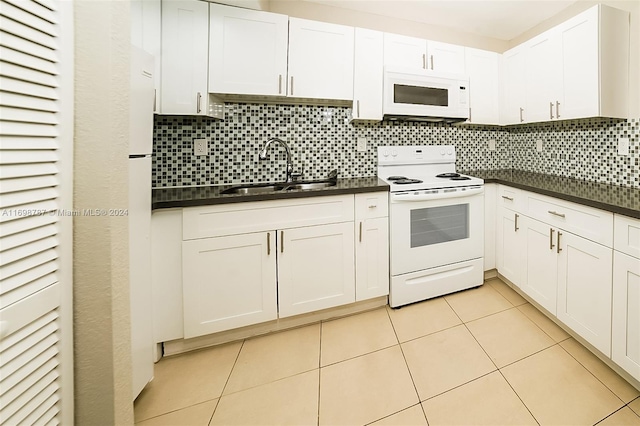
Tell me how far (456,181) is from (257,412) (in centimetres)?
202

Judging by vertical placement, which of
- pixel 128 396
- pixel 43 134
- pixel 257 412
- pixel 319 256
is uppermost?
pixel 43 134

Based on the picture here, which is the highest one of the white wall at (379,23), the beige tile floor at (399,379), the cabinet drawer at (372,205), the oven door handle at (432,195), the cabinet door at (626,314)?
the white wall at (379,23)

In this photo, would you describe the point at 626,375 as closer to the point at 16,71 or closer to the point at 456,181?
the point at 456,181

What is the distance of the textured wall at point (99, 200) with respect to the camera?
2.50ft

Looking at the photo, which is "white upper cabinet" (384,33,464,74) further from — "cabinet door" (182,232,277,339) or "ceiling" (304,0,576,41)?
"cabinet door" (182,232,277,339)

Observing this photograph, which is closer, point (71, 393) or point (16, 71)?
point (16, 71)

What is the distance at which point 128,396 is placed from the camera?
877 millimetres

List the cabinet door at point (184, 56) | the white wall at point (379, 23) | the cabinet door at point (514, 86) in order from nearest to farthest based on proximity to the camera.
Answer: the cabinet door at point (184, 56)
the white wall at point (379, 23)
the cabinet door at point (514, 86)

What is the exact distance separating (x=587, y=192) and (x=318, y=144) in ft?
5.98

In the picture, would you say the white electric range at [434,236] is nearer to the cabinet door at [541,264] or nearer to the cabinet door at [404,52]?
the cabinet door at [541,264]

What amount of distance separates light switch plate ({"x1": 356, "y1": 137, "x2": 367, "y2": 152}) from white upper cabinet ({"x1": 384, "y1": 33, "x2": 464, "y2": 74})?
601 mm

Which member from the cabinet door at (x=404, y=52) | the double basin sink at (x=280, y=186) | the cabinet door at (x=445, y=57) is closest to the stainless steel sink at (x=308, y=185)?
the double basin sink at (x=280, y=186)

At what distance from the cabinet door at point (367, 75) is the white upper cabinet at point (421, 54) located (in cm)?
9

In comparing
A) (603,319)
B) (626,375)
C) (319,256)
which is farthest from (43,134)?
(626,375)
